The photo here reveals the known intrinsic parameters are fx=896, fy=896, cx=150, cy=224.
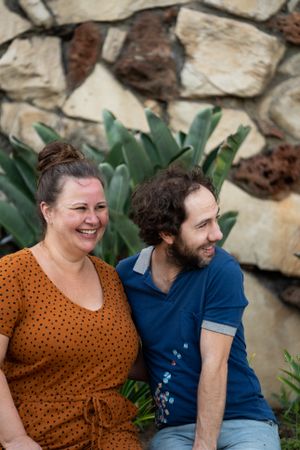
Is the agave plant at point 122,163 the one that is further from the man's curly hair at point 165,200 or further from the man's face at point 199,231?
the man's face at point 199,231

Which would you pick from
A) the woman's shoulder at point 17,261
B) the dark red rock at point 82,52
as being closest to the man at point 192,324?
the woman's shoulder at point 17,261

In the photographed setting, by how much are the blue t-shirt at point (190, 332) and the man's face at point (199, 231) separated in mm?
48

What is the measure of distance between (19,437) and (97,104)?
2137 mm

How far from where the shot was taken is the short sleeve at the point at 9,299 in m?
2.60

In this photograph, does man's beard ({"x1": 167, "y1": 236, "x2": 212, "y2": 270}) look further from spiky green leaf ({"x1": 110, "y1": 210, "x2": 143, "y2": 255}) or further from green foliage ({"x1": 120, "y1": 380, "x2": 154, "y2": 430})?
green foliage ({"x1": 120, "y1": 380, "x2": 154, "y2": 430})

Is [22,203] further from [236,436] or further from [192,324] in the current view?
[236,436]

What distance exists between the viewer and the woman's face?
2.72 meters

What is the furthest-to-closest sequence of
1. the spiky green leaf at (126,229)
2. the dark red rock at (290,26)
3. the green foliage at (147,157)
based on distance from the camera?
the dark red rock at (290,26)
the green foliage at (147,157)
the spiky green leaf at (126,229)

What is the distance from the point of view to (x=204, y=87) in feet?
14.0

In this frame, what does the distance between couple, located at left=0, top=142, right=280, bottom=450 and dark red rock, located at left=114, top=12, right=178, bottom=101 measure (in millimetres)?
1499

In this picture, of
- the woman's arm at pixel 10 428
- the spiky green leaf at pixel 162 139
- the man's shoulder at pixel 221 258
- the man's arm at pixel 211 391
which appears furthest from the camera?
the spiky green leaf at pixel 162 139

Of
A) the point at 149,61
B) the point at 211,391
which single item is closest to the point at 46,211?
the point at 211,391

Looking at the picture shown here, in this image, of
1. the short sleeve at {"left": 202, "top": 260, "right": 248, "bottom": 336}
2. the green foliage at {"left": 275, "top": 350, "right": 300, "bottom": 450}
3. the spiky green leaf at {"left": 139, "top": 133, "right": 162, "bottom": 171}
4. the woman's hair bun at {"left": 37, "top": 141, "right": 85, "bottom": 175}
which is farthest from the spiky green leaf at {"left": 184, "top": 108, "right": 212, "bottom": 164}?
the short sleeve at {"left": 202, "top": 260, "right": 248, "bottom": 336}

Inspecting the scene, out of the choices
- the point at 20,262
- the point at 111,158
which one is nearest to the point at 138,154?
the point at 111,158
